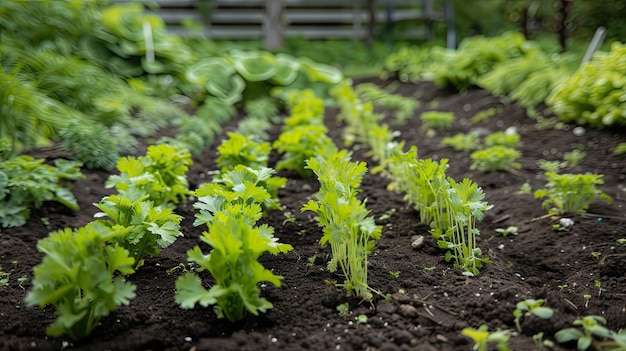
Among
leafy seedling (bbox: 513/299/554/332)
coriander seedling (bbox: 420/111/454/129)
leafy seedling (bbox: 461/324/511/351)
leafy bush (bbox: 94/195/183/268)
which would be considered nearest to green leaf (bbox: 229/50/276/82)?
coriander seedling (bbox: 420/111/454/129)

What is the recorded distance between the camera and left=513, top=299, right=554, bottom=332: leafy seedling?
5.57 feet

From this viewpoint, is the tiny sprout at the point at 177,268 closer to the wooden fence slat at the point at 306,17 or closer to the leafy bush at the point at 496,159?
the leafy bush at the point at 496,159

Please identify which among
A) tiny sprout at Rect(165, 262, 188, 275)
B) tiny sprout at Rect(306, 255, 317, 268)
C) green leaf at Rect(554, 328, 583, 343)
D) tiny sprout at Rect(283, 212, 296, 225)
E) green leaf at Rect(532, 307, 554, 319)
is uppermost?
green leaf at Rect(532, 307, 554, 319)

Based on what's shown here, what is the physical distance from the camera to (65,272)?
5.15 ft

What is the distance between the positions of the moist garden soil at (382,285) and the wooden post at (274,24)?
757 cm

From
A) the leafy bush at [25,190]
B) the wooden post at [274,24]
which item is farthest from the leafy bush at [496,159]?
the wooden post at [274,24]

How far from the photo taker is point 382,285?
2.06 meters

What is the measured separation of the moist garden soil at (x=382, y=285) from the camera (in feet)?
5.71

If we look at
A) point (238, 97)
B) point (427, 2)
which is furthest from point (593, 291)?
point (427, 2)

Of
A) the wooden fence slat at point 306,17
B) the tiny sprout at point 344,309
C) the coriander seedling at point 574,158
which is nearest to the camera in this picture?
the tiny sprout at point 344,309

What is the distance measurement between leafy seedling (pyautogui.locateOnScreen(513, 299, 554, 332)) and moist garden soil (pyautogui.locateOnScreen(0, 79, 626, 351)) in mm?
27

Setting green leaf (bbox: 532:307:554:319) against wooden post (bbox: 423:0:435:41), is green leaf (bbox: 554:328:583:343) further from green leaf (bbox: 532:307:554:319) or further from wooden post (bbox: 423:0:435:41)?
wooden post (bbox: 423:0:435:41)

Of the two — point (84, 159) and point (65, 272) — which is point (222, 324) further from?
point (84, 159)

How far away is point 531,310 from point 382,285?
0.53 metres
